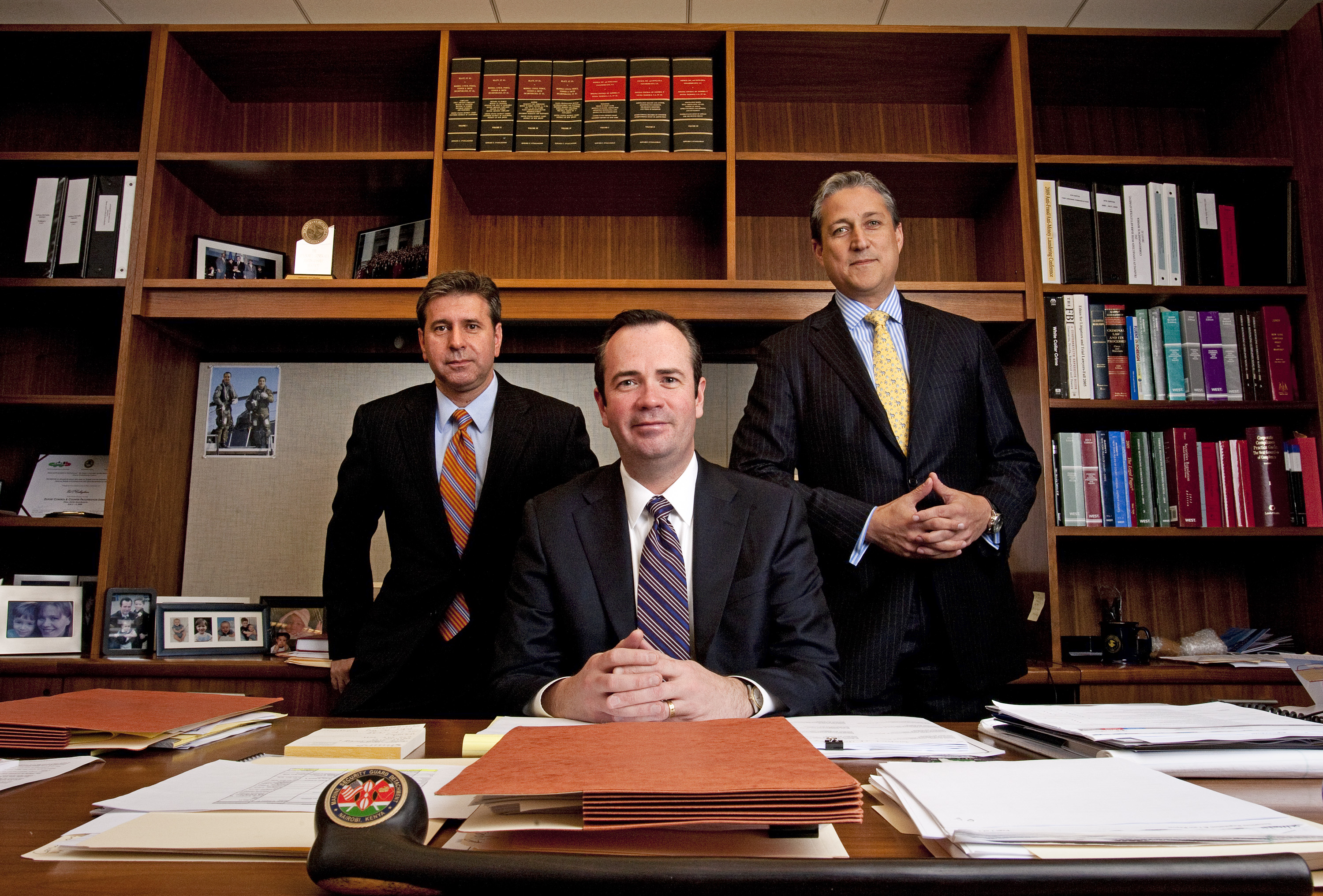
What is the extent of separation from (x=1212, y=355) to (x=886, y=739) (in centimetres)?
219

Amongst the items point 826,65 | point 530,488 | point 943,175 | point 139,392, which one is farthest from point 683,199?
point 139,392

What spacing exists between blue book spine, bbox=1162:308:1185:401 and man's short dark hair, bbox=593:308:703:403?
1.70 metres

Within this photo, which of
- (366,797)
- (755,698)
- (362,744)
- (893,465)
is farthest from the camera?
(893,465)

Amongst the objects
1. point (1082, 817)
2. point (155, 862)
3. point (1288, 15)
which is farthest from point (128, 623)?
point (1288, 15)

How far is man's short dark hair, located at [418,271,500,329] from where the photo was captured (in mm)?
2123

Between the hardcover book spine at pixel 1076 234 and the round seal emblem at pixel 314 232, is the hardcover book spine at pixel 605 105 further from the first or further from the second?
the hardcover book spine at pixel 1076 234

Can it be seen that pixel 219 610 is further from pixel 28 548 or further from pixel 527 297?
pixel 527 297

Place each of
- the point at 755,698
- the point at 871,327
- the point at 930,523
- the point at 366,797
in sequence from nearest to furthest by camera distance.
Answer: the point at 366,797 < the point at 755,698 < the point at 930,523 < the point at 871,327

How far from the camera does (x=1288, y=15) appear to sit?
2.80 m

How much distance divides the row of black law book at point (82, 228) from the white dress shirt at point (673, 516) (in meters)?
2.02

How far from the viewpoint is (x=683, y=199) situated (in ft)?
9.02

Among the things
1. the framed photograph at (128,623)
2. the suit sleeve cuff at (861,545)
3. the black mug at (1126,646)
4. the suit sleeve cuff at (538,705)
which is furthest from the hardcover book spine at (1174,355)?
the framed photograph at (128,623)

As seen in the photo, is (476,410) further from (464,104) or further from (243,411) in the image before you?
(243,411)

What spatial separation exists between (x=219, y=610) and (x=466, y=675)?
0.94m
